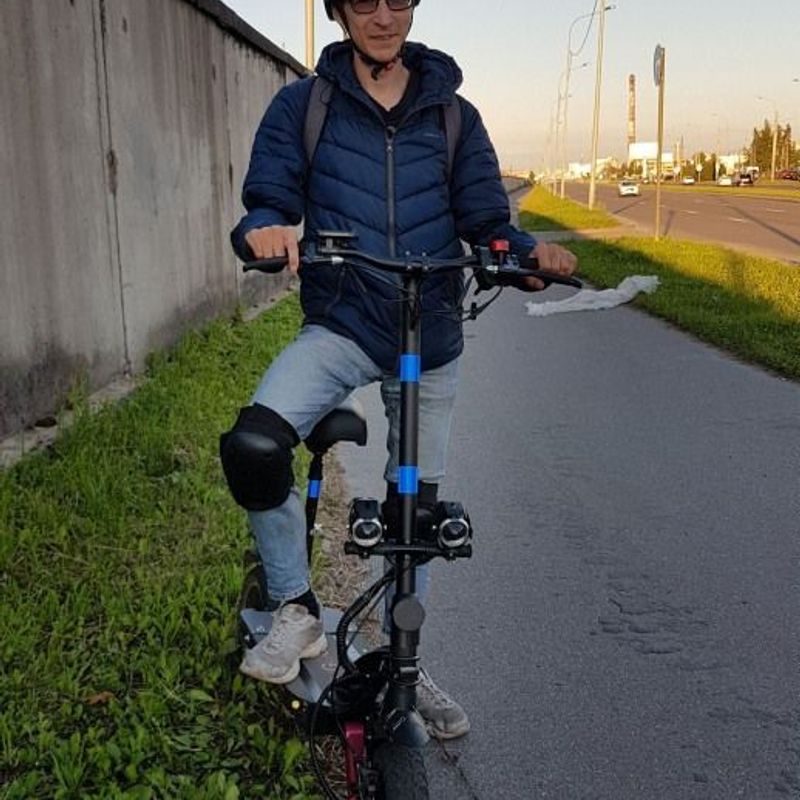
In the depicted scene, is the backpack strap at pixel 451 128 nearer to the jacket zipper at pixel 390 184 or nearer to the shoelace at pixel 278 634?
the jacket zipper at pixel 390 184

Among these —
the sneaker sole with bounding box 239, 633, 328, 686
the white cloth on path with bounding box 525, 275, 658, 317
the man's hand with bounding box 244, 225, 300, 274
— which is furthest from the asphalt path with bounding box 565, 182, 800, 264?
the man's hand with bounding box 244, 225, 300, 274

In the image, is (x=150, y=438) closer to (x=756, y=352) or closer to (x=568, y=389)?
(x=568, y=389)

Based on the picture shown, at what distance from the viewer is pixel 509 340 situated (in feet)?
33.3

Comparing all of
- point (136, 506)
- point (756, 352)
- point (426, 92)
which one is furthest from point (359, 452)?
point (756, 352)

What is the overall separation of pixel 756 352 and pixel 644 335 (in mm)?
1499

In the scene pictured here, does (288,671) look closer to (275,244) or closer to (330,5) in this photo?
(275,244)

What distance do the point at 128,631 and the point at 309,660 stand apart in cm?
94

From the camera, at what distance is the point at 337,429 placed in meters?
2.58

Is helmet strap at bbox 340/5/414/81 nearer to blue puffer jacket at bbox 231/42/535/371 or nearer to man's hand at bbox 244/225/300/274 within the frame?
blue puffer jacket at bbox 231/42/535/371

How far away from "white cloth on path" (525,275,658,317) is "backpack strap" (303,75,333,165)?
9.24 metres

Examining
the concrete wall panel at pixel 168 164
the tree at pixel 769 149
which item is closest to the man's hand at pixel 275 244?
the concrete wall panel at pixel 168 164

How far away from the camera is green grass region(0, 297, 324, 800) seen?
2646 millimetres

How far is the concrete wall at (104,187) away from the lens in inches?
201

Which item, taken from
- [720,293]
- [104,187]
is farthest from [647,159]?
[104,187]
